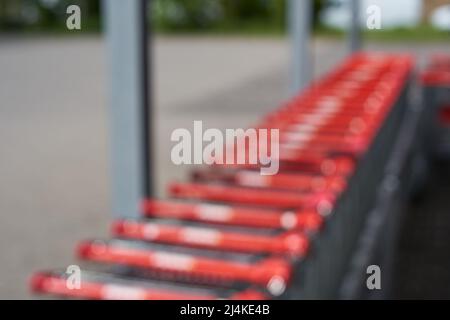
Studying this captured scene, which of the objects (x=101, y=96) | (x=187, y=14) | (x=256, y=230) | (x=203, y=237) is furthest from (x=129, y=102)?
(x=187, y=14)

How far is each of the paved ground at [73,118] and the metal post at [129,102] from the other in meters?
0.92

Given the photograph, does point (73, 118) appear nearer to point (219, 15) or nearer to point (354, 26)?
point (354, 26)

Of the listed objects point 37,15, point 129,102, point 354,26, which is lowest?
point 129,102

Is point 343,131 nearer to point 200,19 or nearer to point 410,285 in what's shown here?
point 410,285

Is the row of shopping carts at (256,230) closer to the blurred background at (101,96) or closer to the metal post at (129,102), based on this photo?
the metal post at (129,102)

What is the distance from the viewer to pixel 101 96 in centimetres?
1339

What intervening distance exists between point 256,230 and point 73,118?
8.13m

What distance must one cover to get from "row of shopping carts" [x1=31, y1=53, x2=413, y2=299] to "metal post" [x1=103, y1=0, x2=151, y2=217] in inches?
17.4

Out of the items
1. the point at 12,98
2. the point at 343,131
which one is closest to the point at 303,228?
the point at 343,131

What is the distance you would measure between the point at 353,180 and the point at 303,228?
0.88m

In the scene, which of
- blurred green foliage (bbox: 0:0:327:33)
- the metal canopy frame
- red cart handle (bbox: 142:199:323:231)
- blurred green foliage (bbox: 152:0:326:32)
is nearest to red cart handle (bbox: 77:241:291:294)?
red cart handle (bbox: 142:199:323:231)

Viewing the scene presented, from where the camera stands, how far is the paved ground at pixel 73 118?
227 inches

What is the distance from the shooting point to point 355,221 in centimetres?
367

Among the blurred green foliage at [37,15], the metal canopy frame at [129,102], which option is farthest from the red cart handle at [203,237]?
the blurred green foliage at [37,15]
